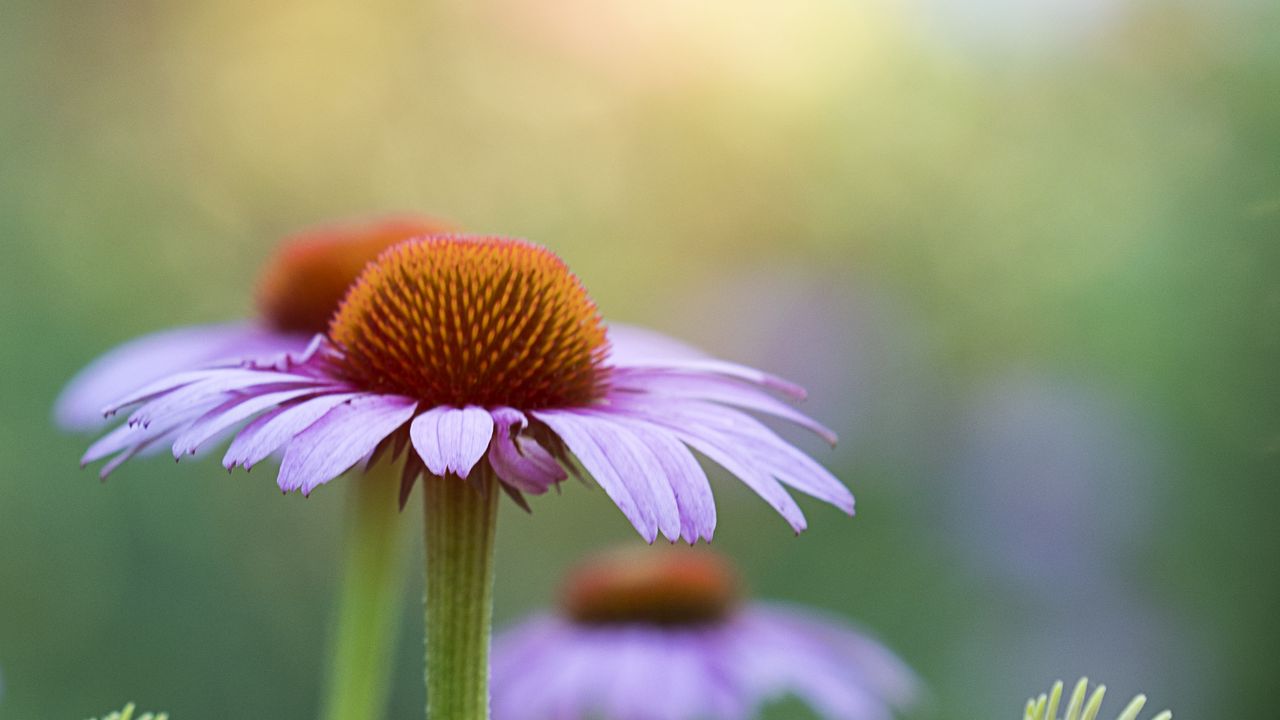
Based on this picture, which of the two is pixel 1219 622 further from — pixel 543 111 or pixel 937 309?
pixel 543 111

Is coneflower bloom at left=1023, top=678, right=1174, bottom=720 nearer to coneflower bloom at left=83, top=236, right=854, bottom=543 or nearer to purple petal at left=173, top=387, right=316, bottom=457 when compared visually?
coneflower bloom at left=83, top=236, right=854, bottom=543

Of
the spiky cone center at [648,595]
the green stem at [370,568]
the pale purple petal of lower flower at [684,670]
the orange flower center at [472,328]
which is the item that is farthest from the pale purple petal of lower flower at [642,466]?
the spiky cone center at [648,595]

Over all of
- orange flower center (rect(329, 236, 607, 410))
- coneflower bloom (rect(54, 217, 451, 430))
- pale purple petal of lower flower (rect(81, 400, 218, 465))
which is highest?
coneflower bloom (rect(54, 217, 451, 430))

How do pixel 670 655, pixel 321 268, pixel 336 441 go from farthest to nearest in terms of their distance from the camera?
pixel 670 655 → pixel 321 268 → pixel 336 441

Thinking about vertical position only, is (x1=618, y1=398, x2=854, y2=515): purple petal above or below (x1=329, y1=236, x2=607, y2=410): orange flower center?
below

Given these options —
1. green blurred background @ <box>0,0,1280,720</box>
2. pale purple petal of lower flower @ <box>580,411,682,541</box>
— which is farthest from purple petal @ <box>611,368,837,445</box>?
green blurred background @ <box>0,0,1280,720</box>

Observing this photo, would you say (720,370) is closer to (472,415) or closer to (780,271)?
(472,415)

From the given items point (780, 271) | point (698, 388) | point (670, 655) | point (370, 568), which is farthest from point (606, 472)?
point (780, 271)
